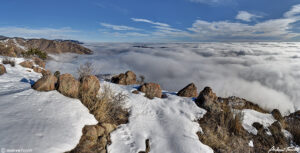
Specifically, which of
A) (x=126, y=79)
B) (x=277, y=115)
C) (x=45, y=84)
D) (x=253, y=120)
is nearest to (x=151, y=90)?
(x=126, y=79)

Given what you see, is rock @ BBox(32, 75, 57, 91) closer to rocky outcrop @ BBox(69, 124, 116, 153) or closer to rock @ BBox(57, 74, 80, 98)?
rock @ BBox(57, 74, 80, 98)

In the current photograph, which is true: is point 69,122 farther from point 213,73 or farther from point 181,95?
point 213,73

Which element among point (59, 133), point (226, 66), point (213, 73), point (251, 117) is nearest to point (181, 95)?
point (251, 117)

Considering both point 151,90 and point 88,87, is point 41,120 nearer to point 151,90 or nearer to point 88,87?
point 88,87

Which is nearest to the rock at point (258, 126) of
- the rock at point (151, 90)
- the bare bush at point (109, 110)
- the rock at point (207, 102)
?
the rock at point (207, 102)

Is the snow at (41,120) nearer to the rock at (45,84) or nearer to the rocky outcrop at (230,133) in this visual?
the rock at (45,84)

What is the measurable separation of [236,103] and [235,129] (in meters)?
1.99

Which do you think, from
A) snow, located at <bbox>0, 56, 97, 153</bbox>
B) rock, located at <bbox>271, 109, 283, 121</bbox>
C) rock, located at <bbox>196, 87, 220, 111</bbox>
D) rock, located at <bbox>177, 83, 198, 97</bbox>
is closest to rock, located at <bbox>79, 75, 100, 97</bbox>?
snow, located at <bbox>0, 56, 97, 153</bbox>

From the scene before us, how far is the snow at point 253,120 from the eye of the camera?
494cm

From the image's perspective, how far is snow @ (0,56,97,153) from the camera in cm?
204

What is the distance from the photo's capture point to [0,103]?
2.78 metres

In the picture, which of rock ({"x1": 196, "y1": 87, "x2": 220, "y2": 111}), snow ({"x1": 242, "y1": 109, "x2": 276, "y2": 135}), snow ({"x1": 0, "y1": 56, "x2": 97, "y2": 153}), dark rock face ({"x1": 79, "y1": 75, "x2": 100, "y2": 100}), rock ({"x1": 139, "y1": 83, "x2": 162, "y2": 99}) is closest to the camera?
snow ({"x1": 0, "y1": 56, "x2": 97, "y2": 153})

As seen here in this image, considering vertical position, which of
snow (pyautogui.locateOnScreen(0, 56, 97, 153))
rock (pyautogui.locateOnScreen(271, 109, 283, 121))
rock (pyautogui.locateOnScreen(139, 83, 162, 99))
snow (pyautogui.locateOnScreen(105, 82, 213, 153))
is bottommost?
rock (pyautogui.locateOnScreen(271, 109, 283, 121))

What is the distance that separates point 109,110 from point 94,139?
3.57 feet
